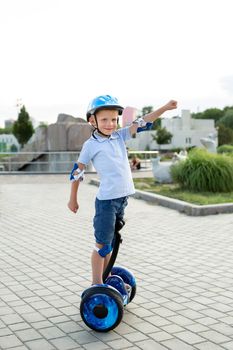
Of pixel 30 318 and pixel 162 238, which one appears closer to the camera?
pixel 30 318

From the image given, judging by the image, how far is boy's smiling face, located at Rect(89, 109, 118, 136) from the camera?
3926 mm

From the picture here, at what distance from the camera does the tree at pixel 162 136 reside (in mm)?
74250

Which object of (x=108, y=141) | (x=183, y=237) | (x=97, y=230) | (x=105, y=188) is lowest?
(x=183, y=237)

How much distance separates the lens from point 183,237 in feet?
25.2

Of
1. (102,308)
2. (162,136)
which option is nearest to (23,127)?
(162,136)

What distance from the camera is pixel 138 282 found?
511 centimetres

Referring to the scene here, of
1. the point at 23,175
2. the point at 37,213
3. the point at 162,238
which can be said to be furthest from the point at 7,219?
the point at 23,175

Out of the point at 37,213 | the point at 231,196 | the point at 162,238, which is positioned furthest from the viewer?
the point at 231,196

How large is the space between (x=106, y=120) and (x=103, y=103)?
0.14 m

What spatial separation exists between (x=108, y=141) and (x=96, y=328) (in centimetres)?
142

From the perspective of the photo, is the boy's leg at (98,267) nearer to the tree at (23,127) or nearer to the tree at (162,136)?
the tree at (23,127)

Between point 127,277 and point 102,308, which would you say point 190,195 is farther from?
point 102,308

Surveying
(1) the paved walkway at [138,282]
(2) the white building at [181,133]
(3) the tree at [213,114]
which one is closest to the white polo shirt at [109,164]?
(1) the paved walkway at [138,282]

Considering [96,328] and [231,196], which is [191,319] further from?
[231,196]
